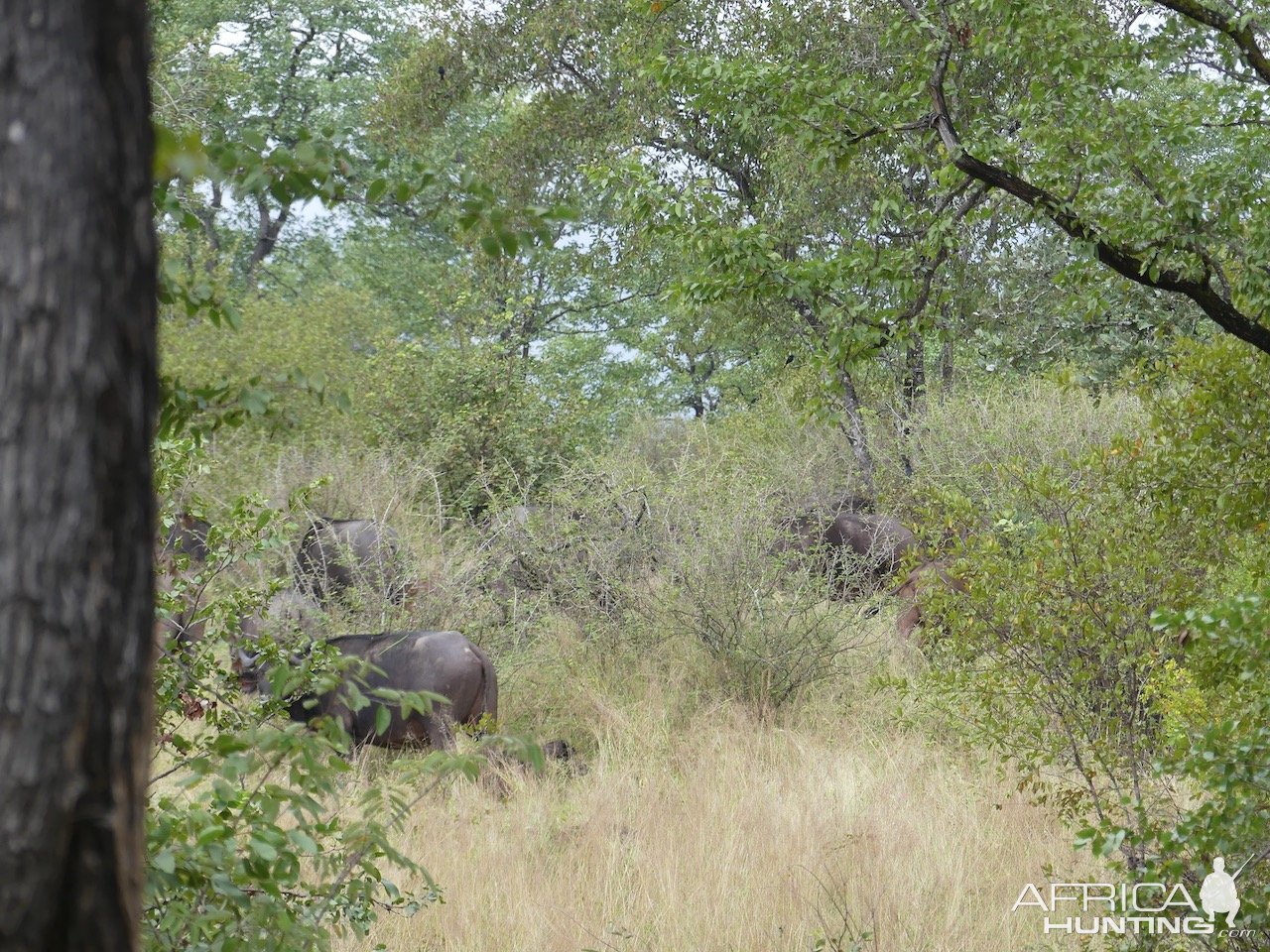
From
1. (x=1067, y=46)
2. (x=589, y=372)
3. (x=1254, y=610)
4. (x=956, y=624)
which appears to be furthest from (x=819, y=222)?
(x=589, y=372)

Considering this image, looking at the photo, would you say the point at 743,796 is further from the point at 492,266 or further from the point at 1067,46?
the point at 492,266

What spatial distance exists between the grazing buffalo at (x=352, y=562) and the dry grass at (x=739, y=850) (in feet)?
7.40

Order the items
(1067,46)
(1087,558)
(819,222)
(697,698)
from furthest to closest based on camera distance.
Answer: (819,222) → (697,698) → (1067,46) → (1087,558)

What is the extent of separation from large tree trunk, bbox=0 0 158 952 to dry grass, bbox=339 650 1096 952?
4.25 m

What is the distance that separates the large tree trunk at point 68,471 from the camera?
4.12 feet

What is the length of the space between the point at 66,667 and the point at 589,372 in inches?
1167

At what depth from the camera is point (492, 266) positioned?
1983 centimetres

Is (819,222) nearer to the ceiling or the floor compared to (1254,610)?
nearer to the ceiling

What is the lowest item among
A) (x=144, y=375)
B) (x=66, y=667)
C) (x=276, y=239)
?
(x=66, y=667)

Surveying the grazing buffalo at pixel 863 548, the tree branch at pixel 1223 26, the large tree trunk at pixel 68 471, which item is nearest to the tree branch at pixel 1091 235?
the tree branch at pixel 1223 26

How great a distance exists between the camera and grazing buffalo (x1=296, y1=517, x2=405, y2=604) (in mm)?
9391

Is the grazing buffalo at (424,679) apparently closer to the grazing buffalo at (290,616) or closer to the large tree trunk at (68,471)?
the grazing buffalo at (290,616)

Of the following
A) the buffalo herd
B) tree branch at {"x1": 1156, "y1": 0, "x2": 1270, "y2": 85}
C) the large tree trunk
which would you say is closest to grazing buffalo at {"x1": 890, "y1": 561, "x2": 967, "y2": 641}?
the buffalo herd

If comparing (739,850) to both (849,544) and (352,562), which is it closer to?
(352,562)
